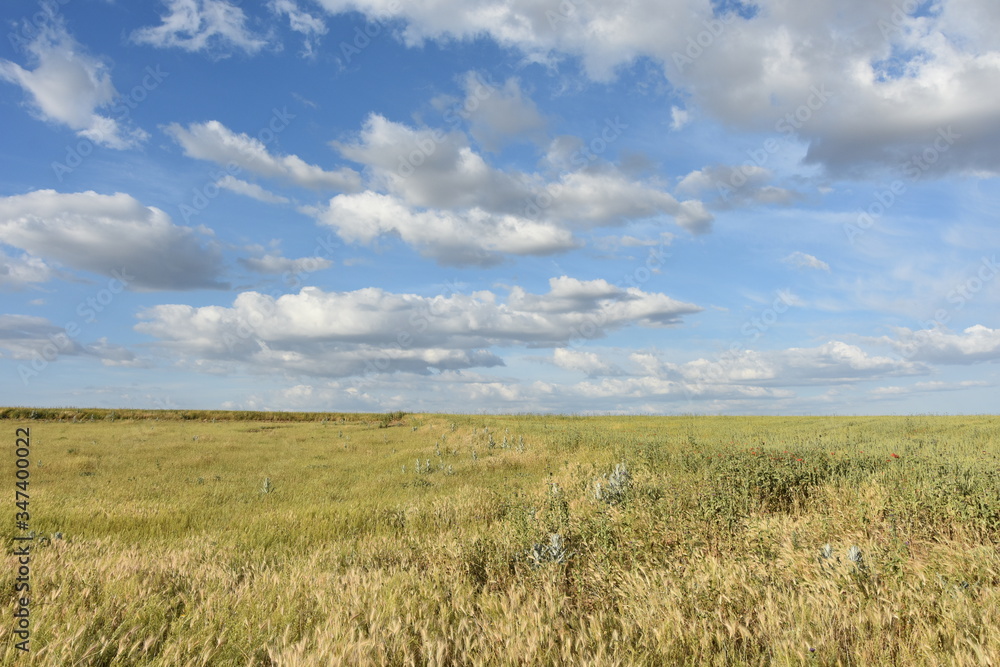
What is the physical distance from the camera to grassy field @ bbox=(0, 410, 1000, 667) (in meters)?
4.24

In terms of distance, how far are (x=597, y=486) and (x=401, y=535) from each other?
369 cm

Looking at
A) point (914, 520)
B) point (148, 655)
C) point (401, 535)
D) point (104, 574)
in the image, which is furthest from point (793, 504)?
point (104, 574)

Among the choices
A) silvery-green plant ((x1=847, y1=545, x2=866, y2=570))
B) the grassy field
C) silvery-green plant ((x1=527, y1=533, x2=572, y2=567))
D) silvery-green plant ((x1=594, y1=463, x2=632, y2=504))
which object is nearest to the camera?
the grassy field

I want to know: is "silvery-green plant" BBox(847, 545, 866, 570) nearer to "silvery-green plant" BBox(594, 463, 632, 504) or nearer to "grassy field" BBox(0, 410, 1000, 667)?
"grassy field" BBox(0, 410, 1000, 667)

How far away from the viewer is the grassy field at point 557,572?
424cm

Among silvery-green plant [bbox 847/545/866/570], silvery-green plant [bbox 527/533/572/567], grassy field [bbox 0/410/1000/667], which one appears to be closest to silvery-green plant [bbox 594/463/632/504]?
grassy field [bbox 0/410/1000/667]

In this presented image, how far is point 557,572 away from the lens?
244 inches

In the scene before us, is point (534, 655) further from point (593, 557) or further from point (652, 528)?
point (652, 528)

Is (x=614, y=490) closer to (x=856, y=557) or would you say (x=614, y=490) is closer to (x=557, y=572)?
(x=557, y=572)

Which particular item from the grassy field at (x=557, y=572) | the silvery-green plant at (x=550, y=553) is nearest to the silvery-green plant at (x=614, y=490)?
the grassy field at (x=557, y=572)

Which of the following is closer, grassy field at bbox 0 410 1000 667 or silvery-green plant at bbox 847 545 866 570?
grassy field at bbox 0 410 1000 667

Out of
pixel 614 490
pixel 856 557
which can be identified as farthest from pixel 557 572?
pixel 614 490

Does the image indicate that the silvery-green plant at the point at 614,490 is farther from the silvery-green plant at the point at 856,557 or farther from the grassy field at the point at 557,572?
the silvery-green plant at the point at 856,557

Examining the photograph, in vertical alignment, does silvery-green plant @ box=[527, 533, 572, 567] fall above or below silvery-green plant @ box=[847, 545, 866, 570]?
below
